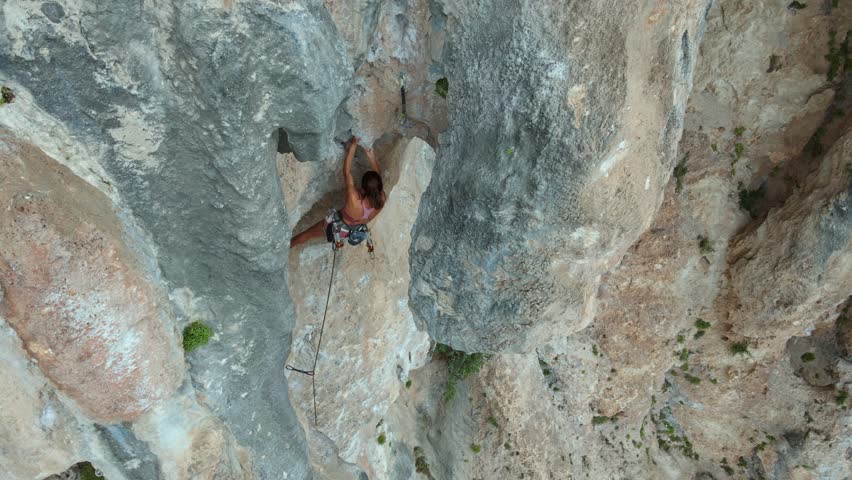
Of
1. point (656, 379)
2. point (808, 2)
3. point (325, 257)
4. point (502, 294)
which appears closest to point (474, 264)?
point (502, 294)

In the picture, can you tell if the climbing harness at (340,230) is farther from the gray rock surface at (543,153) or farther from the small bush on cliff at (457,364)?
the small bush on cliff at (457,364)

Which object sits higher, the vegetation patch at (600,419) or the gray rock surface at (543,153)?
the gray rock surface at (543,153)

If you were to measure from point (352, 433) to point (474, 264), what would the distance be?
11.5 feet

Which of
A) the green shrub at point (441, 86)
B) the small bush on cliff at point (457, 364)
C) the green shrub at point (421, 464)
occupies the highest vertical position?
the green shrub at point (441, 86)

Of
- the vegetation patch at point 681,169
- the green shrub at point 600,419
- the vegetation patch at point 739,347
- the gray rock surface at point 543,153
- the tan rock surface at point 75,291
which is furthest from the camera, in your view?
the green shrub at point 600,419

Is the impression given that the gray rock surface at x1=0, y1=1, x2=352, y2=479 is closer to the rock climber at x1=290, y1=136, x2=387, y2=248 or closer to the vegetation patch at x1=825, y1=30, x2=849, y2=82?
the rock climber at x1=290, y1=136, x2=387, y2=248

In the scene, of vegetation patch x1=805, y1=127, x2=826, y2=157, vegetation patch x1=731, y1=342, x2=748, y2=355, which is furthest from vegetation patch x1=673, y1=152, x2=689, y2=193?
vegetation patch x1=731, y1=342, x2=748, y2=355

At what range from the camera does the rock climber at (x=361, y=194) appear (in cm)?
523

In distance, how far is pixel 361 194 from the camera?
17.8ft

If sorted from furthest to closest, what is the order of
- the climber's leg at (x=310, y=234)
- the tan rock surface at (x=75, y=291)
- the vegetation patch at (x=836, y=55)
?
the climber's leg at (x=310, y=234), the vegetation patch at (x=836, y=55), the tan rock surface at (x=75, y=291)

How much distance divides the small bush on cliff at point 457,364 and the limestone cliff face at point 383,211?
1.08 feet

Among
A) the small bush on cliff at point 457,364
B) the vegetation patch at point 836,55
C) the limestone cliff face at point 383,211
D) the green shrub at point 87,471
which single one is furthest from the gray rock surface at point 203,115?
the vegetation patch at point 836,55

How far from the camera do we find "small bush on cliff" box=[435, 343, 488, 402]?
744cm

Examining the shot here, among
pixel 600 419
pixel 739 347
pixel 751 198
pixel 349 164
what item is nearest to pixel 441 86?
pixel 349 164
